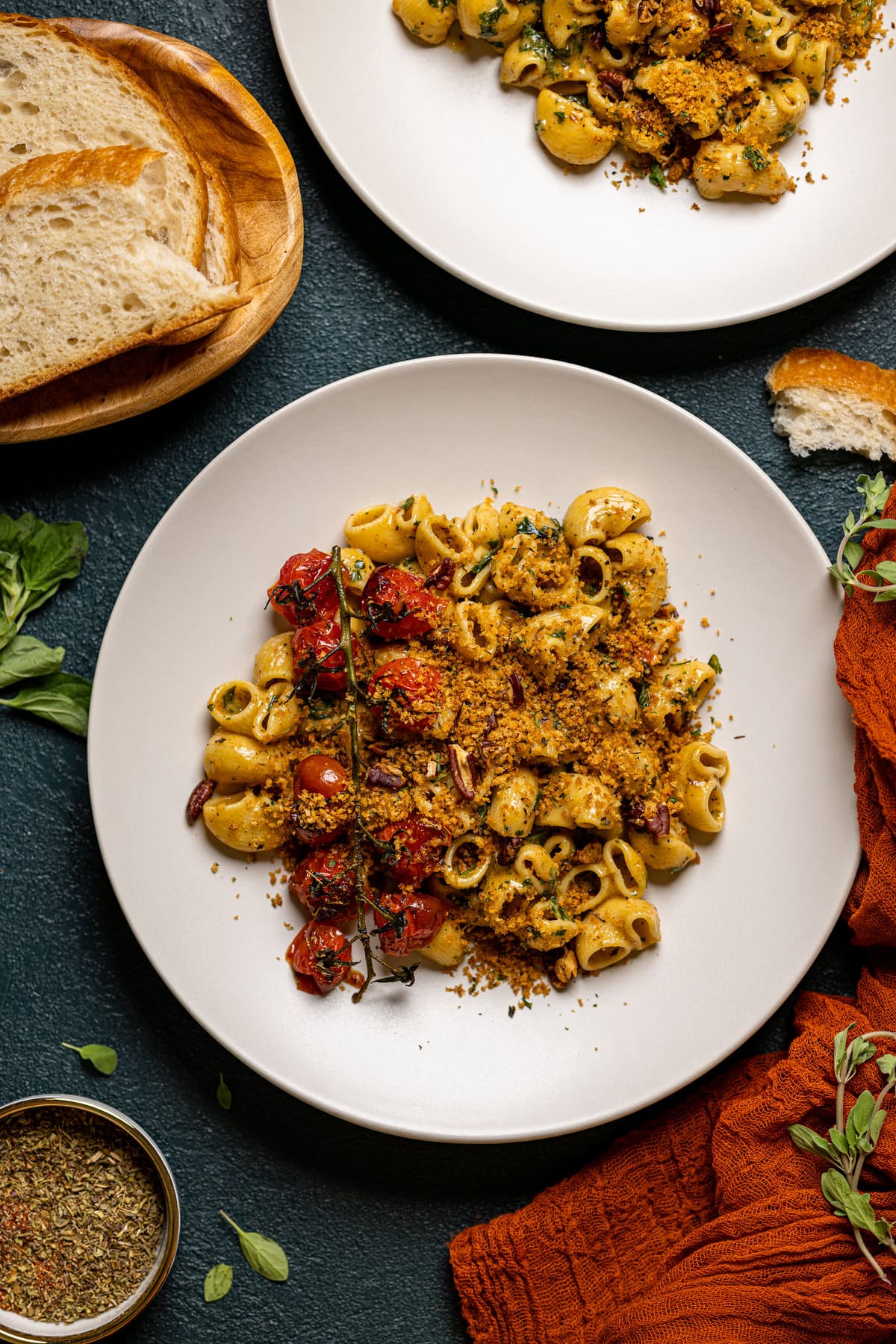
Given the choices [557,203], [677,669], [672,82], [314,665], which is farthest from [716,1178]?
[672,82]

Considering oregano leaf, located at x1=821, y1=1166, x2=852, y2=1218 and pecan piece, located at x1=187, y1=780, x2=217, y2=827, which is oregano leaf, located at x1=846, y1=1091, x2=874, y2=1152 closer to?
oregano leaf, located at x1=821, y1=1166, x2=852, y2=1218

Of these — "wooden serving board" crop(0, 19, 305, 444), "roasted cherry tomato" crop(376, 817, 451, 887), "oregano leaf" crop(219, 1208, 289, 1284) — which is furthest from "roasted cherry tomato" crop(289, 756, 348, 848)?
"oregano leaf" crop(219, 1208, 289, 1284)

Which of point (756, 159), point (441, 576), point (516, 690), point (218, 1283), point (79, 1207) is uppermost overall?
point (756, 159)

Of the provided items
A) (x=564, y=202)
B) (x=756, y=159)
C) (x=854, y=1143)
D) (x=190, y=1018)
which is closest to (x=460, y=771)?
(x=190, y=1018)

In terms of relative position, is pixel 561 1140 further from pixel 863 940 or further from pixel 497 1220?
pixel 863 940

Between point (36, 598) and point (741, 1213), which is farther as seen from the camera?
point (36, 598)

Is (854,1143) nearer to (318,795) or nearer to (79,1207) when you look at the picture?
(318,795)
